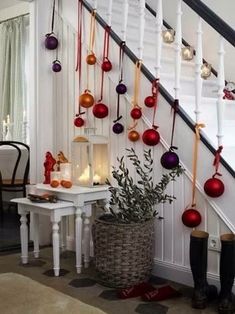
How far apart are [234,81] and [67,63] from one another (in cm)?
154

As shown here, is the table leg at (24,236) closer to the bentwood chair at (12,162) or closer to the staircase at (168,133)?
the staircase at (168,133)

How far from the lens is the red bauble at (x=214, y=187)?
2.59 metres

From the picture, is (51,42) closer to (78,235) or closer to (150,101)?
(150,101)

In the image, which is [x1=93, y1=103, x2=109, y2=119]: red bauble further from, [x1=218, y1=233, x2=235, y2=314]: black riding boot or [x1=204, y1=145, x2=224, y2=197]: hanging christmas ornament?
[x1=218, y1=233, x2=235, y2=314]: black riding boot

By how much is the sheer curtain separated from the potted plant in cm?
367

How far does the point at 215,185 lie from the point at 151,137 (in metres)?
0.57

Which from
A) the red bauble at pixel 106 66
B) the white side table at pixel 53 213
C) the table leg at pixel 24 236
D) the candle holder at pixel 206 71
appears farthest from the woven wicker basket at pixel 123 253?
the candle holder at pixel 206 71

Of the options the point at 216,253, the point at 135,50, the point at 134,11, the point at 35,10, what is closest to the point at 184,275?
the point at 216,253

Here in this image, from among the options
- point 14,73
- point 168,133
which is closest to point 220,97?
point 168,133

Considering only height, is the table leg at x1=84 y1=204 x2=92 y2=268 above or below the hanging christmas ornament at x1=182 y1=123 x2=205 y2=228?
below

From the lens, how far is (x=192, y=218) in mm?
2723

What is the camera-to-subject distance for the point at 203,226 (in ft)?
9.03

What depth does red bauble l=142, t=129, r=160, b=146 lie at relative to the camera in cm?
294

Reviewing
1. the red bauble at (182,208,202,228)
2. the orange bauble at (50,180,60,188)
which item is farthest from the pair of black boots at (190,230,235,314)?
the orange bauble at (50,180,60,188)
